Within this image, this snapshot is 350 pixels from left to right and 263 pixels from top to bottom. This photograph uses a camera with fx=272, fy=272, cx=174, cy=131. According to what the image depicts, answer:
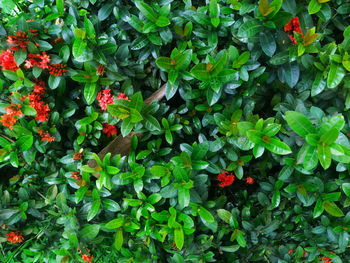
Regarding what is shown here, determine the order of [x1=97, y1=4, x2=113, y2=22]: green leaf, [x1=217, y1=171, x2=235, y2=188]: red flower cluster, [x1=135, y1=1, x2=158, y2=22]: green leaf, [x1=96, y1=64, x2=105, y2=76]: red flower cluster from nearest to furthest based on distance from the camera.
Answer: [x1=135, y1=1, x2=158, y2=22]: green leaf < [x1=96, y1=64, x2=105, y2=76]: red flower cluster < [x1=97, y1=4, x2=113, y2=22]: green leaf < [x1=217, y1=171, x2=235, y2=188]: red flower cluster

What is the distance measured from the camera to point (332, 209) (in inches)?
61.3

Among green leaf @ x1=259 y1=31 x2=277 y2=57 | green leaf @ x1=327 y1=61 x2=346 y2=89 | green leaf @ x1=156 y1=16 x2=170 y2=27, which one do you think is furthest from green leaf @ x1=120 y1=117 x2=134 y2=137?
green leaf @ x1=327 y1=61 x2=346 y2=89

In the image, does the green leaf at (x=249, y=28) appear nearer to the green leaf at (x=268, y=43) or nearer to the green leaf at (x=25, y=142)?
the green leaf at (x=268, y=43)

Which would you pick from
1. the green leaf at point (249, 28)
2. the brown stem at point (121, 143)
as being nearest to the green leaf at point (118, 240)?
the brown stem at point (121, 143)

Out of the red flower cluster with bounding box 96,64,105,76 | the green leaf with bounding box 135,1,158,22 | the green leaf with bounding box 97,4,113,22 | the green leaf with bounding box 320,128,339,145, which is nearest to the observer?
the green leaf with bounding box 320,128,339,145

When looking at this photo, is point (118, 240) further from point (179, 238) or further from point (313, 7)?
point (313, 7)

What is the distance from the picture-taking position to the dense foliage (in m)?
1.45

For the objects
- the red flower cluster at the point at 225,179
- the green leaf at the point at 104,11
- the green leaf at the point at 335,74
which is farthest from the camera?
the red flower cluster at the point at 225,179

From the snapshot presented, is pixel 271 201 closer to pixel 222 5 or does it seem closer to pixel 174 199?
pixel 174 199

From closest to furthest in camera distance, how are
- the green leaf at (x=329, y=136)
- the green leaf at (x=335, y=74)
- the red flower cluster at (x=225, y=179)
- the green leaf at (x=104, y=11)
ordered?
the green leaf at (x=329, y=136), the green leaf at (x=335, y=74), the green leaf at (x=104, y=11), the red flower cluster at (x=225, y=179)

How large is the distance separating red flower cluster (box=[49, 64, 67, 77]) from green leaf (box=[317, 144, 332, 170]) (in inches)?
55.7

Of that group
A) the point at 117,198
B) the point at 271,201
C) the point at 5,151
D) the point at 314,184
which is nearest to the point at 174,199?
the point at 117,198

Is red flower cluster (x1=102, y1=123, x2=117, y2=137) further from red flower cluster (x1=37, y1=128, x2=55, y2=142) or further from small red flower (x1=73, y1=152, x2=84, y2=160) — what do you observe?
red flower cluster (x1=37, y1=128, x2=55, y2=142)

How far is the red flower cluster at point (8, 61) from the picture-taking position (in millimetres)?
1511
